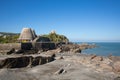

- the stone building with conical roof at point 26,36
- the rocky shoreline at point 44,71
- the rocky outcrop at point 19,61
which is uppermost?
the stone building with conical roof at point 26,36

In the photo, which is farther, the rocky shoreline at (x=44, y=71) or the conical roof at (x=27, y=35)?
the conical roof at (x=27, y=35)

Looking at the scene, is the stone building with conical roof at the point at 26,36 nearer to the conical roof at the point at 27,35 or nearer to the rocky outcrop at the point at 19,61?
the conical roof at the point at 27,35

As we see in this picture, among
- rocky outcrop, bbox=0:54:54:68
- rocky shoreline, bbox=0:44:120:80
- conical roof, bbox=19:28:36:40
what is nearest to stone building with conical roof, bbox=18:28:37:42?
conical roof, bbox=19:28:36:40

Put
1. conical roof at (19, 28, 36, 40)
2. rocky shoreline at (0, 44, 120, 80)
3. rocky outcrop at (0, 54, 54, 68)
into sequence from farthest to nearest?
conical roof at (19, 28, 36, 40) < rocky outcrop at (0, 54, 54, 68) < rocky shoreline at (0, 44, 120, 80)

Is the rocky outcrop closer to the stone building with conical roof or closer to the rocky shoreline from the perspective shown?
the rocky shoreline

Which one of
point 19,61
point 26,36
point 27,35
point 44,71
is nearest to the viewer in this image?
point 44,71

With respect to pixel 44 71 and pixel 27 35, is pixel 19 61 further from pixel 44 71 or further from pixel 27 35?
pixel 27 35

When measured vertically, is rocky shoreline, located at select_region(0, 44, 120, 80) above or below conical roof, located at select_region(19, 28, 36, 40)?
below

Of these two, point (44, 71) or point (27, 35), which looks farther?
point (27, 35)

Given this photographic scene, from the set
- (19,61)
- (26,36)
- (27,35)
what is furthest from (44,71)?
(27,35)

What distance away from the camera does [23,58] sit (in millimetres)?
27906

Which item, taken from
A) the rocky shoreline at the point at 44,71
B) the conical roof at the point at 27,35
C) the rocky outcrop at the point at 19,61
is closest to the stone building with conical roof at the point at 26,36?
the conical roof at the point at 27,35

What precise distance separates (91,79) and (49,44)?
150 feet

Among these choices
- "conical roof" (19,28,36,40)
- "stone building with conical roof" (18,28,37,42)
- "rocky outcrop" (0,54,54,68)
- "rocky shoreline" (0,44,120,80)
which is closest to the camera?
"rocky shoreline" (0,44,120,80)
